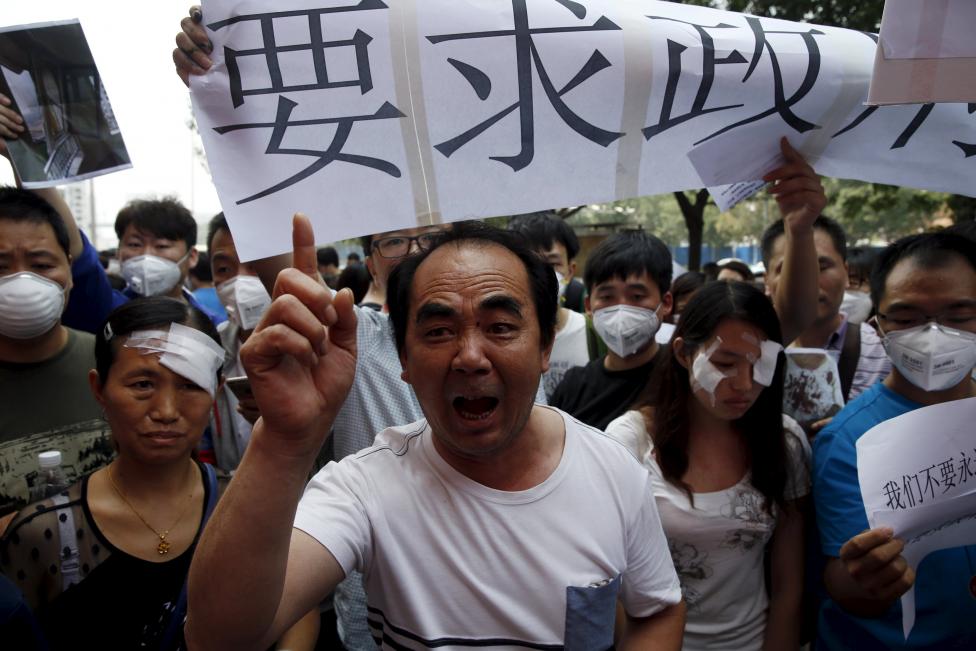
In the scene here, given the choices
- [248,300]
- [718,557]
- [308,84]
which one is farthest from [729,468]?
[248,300]

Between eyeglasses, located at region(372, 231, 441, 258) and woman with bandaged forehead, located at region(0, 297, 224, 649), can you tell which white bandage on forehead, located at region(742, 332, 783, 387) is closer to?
eyeglasses, located at region(372, 231, 441, 258)

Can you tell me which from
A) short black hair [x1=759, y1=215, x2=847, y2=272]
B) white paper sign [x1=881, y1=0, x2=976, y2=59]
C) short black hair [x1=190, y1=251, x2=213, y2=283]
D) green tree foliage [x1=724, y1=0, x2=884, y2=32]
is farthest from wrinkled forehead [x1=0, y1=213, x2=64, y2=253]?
green tree foliage [x1=724, y1=0, x2=884, y2=32]

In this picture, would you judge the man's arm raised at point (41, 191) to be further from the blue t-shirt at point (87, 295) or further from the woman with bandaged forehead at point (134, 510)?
the woman with bandaged forehead at point (134, 510)

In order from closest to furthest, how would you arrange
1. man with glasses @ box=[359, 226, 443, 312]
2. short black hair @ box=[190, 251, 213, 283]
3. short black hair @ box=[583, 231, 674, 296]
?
man with glasses @ box=[359, 226, 443, 312]
short black hair @ box=[583, 231, 674, 296]
short black hair @ box=[190, 251, 213, 283]

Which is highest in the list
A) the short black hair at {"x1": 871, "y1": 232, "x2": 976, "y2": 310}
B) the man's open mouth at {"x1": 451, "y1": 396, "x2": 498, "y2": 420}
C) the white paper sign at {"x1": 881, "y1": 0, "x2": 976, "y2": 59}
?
the white paper sign at {"x1": 881, "y1": 0, "x2": 976, "y2": 59}

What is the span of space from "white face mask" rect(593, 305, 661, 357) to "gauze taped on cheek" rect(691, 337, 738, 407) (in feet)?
2.41

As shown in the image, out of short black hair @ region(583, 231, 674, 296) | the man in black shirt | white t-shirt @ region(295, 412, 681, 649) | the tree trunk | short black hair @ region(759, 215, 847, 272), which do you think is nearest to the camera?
white t-shirt @ region(295, 412, 681, 649)

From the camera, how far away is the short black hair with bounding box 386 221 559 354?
1.88m

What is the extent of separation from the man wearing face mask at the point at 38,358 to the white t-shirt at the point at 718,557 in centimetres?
222

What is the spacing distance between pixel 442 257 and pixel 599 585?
919 millimetres

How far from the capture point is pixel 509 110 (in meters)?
2.12

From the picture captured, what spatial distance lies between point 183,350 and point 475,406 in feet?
4.03

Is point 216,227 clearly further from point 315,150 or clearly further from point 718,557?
point 718,557

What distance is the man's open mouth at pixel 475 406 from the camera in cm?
171
